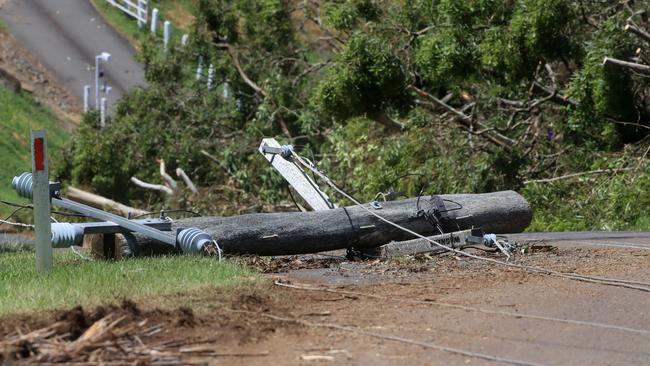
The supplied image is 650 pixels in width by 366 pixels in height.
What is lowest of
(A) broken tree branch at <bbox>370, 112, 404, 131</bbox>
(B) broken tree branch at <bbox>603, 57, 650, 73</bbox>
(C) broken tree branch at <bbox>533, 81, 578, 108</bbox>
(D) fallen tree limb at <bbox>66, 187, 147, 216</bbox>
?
(D) fallen tree limb at <bbox>66, 187, 147, 216</bbox>

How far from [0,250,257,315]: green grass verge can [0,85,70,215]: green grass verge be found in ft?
55.0

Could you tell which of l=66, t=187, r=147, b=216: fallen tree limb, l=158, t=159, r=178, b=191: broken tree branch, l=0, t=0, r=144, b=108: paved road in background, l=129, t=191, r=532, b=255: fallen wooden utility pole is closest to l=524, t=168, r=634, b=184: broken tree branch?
l=129, t=191, r=532, b=255: fallen wooden utility pole

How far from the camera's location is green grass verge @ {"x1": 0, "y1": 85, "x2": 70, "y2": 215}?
2647 cm

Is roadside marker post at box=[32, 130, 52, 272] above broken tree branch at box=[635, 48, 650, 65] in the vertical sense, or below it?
below

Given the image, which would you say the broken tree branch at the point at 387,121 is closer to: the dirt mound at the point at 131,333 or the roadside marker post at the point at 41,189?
the roadside marker post at the point at 41,189

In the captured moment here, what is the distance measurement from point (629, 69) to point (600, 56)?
1.54 ft

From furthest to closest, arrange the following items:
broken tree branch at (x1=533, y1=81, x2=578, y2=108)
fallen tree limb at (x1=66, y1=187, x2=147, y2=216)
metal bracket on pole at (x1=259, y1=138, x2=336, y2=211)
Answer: fallen tree limb at (x1=66, y1=187, x2=147, y2=216) → broken tree branch at (x1=533, y1=81, x2=578, y2=108) → metal bracket on pole at (x1=259, y1=138, x2=336, y2=211)

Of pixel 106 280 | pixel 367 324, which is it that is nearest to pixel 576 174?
pixel 106 280

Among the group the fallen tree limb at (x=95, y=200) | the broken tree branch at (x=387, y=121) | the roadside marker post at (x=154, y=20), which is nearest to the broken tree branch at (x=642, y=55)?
the broken tree branch at (x=387, y=121)

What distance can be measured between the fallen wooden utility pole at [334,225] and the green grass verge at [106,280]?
0.83 m

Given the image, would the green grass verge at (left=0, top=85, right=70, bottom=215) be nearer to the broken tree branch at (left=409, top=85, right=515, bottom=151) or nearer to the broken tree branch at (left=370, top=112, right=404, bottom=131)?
the broken tree branch at (left=370, top=112, right=404, bottom=131)

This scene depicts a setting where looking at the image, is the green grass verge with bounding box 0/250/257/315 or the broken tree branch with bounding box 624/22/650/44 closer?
the green grass verge with bounding box 0/250/257/315

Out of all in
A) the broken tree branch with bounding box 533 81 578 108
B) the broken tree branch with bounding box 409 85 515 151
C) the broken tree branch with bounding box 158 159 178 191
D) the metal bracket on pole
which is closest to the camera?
the metal bracket on pole

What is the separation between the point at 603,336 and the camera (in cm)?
677
